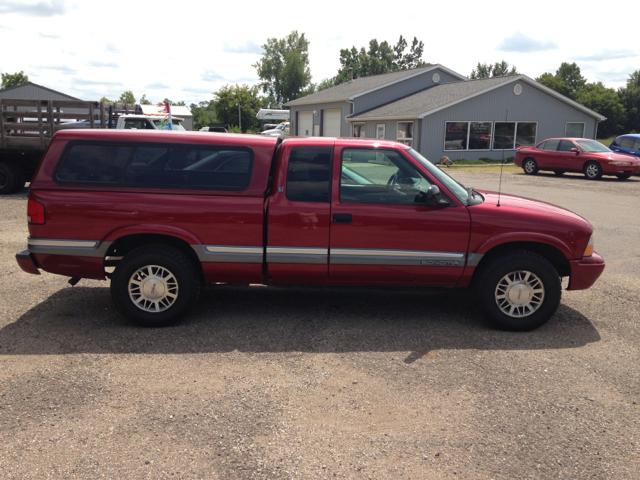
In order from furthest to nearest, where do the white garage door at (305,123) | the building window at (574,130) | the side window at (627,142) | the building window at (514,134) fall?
the white garage door at (305,123)
the building window at (574,130)
the building window at (514,134)
the side window at (627,142)

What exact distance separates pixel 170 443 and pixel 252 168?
2.72 meters

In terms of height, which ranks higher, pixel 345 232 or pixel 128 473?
pixel 345 232

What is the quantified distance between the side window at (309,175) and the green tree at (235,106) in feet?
202

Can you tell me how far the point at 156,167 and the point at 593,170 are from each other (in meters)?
20.1

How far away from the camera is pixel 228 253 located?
17.3 feet

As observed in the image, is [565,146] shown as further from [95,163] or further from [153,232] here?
[95,163]

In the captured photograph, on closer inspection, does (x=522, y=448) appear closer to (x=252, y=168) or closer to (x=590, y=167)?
(x=252, y=168)

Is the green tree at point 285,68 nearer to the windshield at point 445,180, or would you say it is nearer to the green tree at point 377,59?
the green tree at point 377,59

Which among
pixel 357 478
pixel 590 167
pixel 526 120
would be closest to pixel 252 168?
pixel 357 478

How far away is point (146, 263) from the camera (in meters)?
5.21

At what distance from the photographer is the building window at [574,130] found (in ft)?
108

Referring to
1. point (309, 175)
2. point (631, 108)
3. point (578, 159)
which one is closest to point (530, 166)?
point (578, 159)

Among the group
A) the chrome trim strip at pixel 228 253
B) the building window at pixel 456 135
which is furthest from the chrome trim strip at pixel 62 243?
the building window at pixel 456 135

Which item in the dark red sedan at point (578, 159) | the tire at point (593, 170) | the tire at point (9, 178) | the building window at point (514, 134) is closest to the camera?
the tire at point (9, 178)
